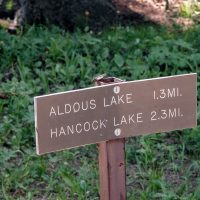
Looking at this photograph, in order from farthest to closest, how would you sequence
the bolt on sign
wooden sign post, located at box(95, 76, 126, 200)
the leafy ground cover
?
the leafy ground cover → wooden sign post, located at box(95, 76, 126, 200) → the bolt on sign

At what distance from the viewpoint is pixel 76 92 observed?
3.09 metres

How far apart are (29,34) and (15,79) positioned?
3.96ft

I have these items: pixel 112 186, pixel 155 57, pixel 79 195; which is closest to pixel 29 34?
pixel 155 57

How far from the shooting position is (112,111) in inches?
125

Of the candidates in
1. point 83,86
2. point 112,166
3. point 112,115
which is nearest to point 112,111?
point 112,115

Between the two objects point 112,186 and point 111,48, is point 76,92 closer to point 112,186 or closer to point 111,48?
point 112,186

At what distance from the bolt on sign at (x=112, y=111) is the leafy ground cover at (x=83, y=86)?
97cm

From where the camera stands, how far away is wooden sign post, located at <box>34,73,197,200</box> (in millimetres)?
3076

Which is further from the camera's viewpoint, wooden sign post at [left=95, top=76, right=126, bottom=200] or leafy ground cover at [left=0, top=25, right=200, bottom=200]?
leafy ground cover at [left=0, top=25, right=200, bottom=200]

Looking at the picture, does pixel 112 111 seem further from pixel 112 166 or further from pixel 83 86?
pixel 83 86

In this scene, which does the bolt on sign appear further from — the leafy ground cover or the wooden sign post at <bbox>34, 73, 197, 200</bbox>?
the leafy ground cover

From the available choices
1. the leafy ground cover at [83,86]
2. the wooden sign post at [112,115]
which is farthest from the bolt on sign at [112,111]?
the leafy ground cover at [83,86]

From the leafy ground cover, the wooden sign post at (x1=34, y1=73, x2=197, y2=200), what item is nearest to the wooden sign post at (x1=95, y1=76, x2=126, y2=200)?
the wooden sign post at (x1=34, y1=73, x2=197, y2=200)

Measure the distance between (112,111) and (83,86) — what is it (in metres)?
2.61
